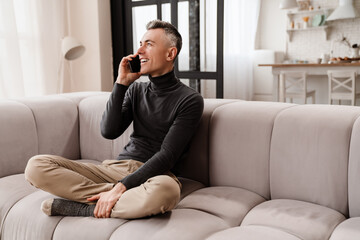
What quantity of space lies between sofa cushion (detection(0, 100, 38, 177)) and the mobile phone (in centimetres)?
76

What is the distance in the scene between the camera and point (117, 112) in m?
1.86

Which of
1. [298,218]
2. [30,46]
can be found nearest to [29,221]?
[298,218]

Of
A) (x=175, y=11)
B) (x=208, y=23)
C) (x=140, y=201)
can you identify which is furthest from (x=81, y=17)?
(x=140, y=201)

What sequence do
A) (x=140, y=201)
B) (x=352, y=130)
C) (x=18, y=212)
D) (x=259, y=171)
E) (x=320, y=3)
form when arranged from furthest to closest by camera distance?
1. (x=320, y=3)
2. (x=259, y=171)
3. (x=18, y=212)
4. (x=352, y=130)
5. (x=140, y=201)

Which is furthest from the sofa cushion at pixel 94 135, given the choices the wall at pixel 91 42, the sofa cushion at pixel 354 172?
the wall at pixel 91 42

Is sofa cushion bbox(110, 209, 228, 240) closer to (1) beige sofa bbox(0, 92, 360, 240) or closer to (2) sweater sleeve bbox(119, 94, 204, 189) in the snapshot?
(1) beige sofa bbox(0, 92, 360, 240)

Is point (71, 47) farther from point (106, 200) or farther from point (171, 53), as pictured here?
point (106, 200)

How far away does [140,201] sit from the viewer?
1386 millimetres

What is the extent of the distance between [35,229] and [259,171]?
979mm

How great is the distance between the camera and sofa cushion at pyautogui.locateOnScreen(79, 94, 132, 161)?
2.30 m

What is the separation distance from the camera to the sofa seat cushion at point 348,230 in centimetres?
126

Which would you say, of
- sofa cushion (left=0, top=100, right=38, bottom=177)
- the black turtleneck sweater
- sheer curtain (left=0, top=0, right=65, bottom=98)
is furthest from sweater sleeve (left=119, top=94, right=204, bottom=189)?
sheer curtain (left=0, top=0, right=65, bottom=98)

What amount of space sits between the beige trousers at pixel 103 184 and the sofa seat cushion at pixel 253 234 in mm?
227

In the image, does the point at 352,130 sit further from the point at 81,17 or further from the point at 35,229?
the point at 81,17
